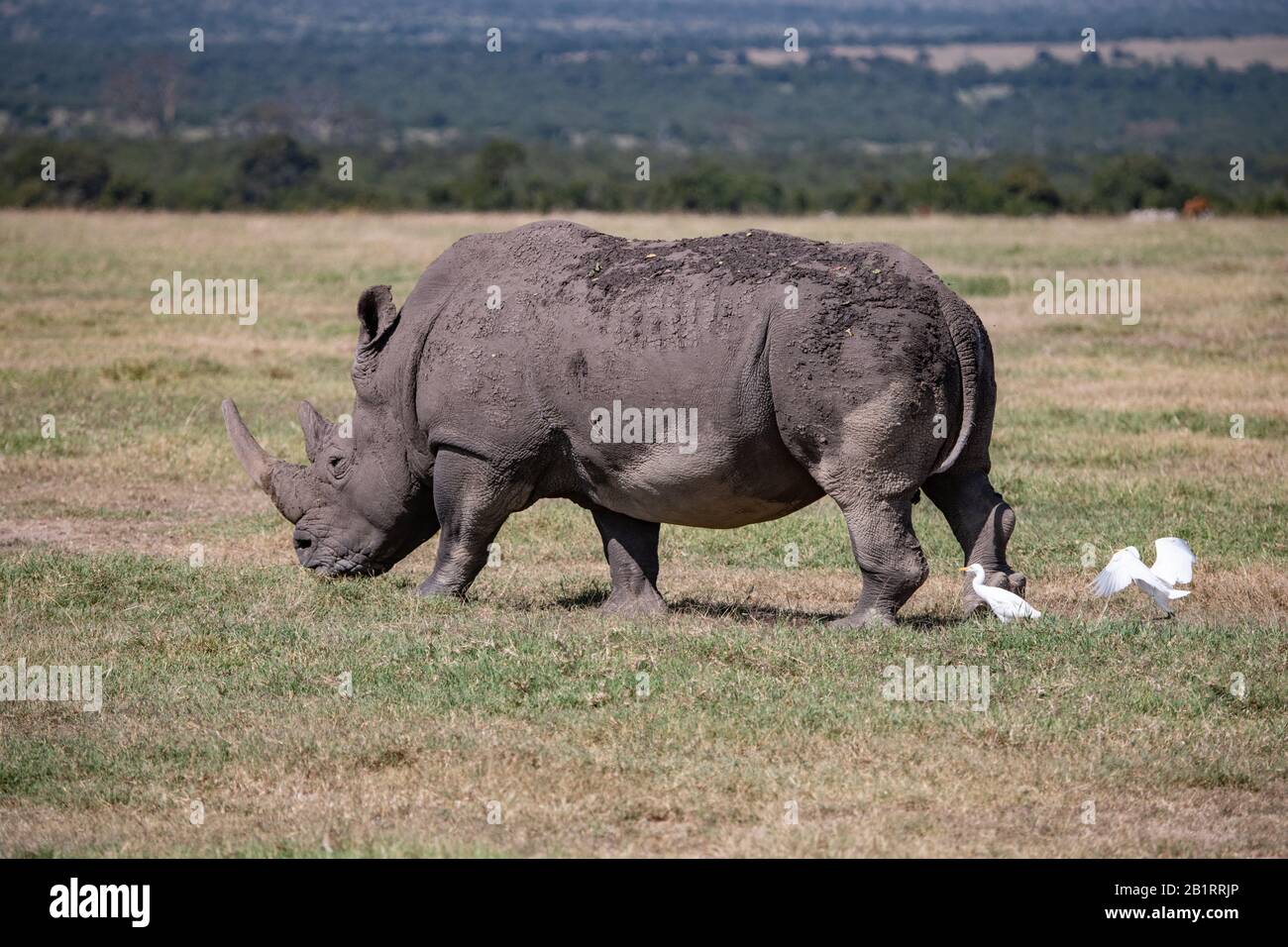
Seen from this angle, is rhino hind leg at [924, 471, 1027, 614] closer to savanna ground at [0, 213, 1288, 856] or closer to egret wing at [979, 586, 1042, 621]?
egret wing at [979, 586, 1042, 621]

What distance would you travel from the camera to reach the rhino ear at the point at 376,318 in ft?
34.4

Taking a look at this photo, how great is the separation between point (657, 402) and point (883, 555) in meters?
1.38

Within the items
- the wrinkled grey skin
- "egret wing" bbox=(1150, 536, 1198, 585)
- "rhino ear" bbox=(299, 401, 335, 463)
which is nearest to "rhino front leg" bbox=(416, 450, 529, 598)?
the wrinkled grey skin

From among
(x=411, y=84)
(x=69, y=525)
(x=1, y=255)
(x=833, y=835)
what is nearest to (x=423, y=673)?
(x=833, y=835)

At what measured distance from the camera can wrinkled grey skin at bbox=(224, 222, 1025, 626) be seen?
928 cm

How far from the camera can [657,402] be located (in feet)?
31.4

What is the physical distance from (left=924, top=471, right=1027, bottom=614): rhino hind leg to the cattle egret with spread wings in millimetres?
509
